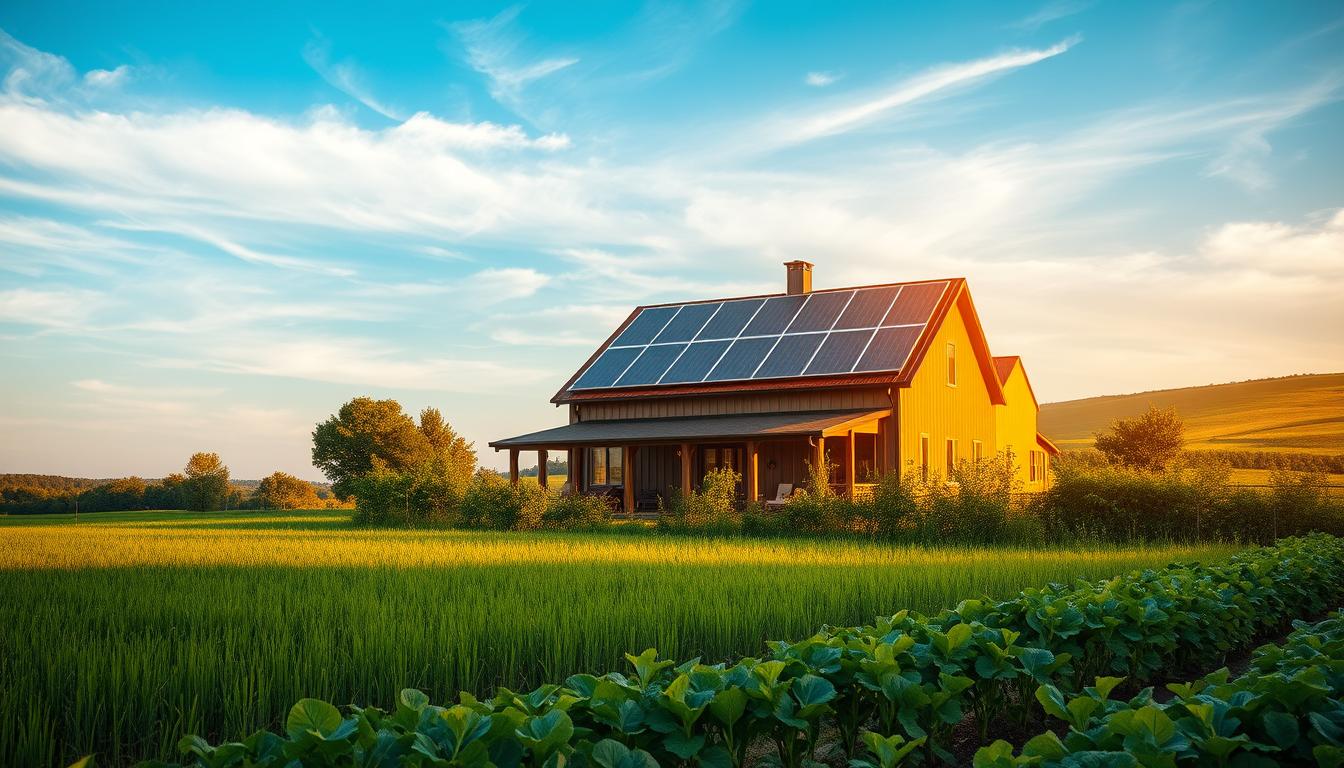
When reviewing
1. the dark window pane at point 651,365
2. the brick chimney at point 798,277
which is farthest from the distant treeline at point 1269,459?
the dark window pane at point 651,365

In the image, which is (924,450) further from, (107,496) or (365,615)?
(107,496)

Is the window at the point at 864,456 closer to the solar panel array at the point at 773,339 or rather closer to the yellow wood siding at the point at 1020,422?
the solar panel array at the point at 773,339

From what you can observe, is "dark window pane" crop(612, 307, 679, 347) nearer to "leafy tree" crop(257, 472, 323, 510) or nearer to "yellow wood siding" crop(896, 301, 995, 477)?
"yellow wood siding" crop(896, 301, 995, 477)

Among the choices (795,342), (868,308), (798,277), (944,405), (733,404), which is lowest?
(944,405)

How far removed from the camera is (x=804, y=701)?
13.1 ft

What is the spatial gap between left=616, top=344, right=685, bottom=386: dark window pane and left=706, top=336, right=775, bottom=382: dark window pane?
6.77 ft

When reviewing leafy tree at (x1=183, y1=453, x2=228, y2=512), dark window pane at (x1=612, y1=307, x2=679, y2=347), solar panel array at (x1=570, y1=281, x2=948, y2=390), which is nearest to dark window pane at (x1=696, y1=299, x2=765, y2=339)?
solar panel array at (x1=570, y1=281, x2=948, y2=390)

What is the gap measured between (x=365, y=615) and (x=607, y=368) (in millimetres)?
25366

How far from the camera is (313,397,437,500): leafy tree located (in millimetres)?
58344

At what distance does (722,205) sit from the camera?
84.3 feet

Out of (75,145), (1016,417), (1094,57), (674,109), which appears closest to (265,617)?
(75,145)

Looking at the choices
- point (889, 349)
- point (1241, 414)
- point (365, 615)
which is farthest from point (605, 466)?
point (1241, 414)

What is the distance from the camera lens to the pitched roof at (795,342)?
92.1ft

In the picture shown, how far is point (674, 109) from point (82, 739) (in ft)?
71.0
